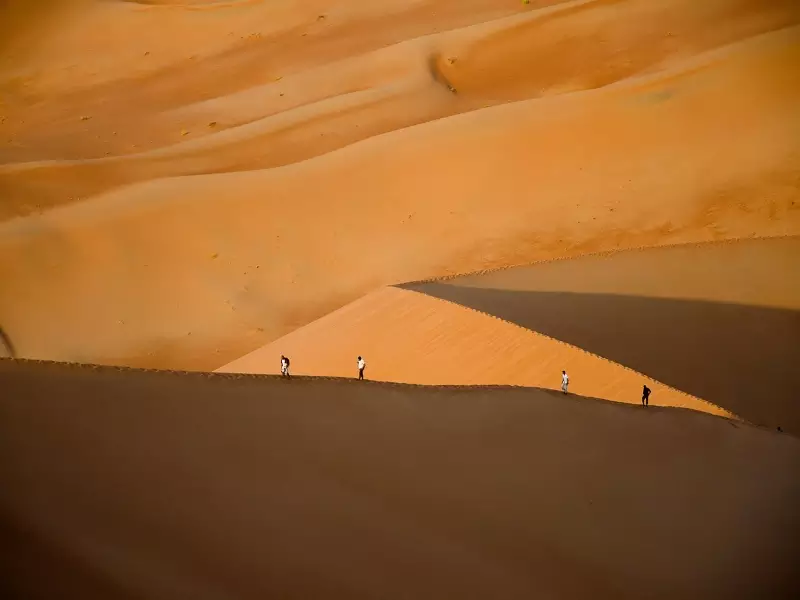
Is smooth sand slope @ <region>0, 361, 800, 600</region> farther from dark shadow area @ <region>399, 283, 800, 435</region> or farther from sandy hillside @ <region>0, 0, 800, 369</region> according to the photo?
sandy hillside @ <region>0, 0, 800, 369</region>

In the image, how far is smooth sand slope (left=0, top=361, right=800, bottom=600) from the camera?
333 cm

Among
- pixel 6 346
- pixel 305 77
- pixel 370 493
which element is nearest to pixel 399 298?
pixel 370 493

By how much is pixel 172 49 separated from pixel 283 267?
12026mm

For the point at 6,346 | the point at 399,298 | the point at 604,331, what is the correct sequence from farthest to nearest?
1. the point at 6,346
2. the point at 604,331
3. the point at 399,298

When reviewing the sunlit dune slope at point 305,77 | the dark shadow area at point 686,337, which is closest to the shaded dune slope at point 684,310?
the dark shadow area at point 686,337

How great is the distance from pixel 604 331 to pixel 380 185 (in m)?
5.10

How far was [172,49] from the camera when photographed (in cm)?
2155

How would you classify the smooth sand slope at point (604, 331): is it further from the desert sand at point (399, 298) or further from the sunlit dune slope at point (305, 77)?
the sunlit dune slope at point (305, 77)

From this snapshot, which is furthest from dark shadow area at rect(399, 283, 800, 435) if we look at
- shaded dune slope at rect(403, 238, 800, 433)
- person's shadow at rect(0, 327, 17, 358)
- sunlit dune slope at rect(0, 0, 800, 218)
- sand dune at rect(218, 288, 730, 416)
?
sunlit dune slope at rect(0, 0, 800, 218)

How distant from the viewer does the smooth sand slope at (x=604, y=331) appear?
805cm

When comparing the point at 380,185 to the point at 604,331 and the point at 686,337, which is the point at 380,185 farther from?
the point at 686,337

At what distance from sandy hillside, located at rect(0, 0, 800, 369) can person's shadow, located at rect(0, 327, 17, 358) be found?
7cm

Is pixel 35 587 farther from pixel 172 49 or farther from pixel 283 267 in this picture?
pixel 172 49

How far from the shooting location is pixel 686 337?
947cm
